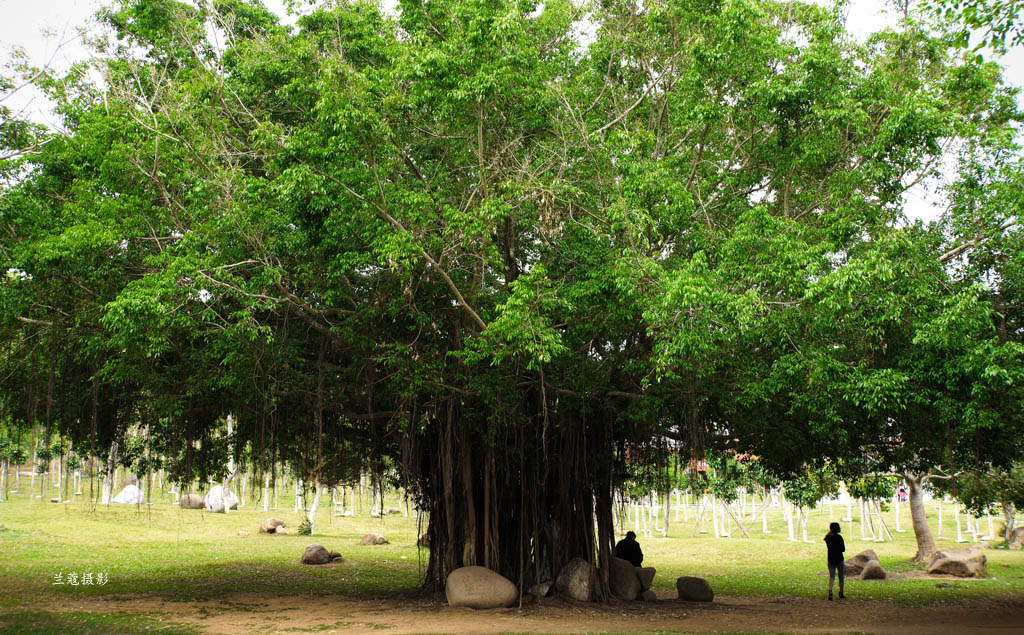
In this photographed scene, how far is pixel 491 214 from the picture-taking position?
7.97 metres

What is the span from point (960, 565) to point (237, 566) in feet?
54.4

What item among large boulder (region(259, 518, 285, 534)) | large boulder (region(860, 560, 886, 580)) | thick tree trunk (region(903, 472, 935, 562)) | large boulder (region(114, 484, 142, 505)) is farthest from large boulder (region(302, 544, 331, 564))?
large boulder (region(114, 484, 142, 505))

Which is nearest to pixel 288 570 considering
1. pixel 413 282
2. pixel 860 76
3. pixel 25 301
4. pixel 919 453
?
→ pixel 25 301

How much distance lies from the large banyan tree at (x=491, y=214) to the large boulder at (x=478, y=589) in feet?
6.04

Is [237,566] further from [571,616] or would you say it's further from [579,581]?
[571,616]

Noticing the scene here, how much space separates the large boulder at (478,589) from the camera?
10867 millimetres

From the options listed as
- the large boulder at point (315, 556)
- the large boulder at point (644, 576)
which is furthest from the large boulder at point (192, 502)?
the large boulder at point (644, 576)

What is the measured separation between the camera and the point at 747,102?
9188 mm

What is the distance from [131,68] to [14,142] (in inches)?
74.5

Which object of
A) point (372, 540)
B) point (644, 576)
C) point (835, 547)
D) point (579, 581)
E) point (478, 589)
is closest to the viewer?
point (478, 589)

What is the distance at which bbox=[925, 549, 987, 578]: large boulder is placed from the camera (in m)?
16.8

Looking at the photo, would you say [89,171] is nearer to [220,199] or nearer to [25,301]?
[25,301]

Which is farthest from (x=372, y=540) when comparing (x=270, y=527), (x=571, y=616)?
(x=571, y=616)

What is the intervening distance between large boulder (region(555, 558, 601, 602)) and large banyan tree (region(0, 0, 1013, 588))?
1.90 metres
